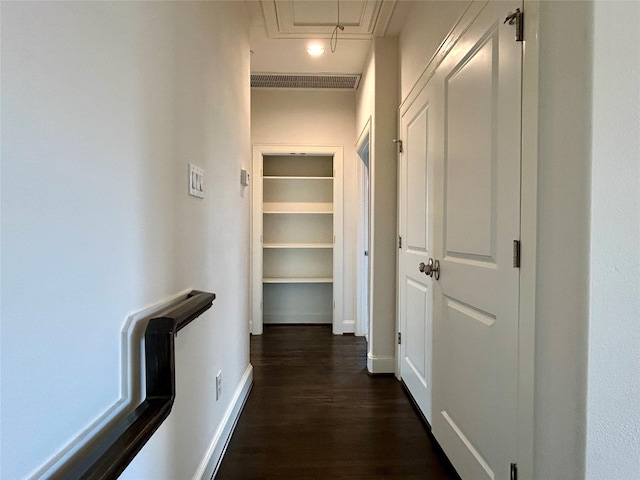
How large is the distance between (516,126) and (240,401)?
197cm

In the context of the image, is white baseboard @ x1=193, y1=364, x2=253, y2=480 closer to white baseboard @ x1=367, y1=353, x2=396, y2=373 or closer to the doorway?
white baseboard @ x1=367, y1=353, x2=396, y2=373

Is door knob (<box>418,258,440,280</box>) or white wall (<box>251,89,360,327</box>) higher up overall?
white wall (<box>251,89,360,327</box>)

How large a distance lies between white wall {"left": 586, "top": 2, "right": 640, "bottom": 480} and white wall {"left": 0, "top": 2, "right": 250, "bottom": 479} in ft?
3.68

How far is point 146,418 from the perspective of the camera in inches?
30.0

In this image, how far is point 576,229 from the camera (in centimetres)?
82

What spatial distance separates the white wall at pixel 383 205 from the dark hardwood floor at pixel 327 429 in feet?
0.80

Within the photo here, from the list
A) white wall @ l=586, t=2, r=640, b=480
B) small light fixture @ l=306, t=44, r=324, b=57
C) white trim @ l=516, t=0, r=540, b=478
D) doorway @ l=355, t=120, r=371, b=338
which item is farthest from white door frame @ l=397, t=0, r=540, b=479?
doorway @ l=355, t=120, r=371, b=338

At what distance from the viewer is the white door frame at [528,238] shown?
95 cm

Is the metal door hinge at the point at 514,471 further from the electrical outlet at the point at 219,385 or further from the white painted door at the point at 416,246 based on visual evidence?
the electrical outlet at the point at 219,385

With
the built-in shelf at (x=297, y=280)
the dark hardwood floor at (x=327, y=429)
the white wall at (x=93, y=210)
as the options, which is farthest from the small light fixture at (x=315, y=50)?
the dark hardwood floor at (x=327, y=429)

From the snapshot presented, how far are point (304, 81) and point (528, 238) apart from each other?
115 inches

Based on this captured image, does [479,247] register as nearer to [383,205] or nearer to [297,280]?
[383,205]

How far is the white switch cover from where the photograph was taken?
1231 mm

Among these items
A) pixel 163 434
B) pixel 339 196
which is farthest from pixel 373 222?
pixel 163 434
